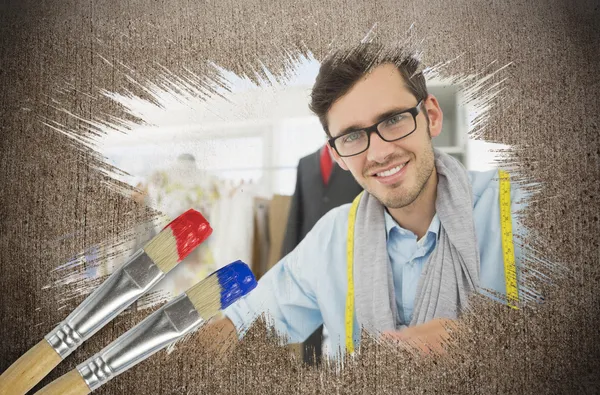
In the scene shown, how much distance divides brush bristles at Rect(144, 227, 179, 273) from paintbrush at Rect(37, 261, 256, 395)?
0.05m

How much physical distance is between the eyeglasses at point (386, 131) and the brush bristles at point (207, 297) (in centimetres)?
27

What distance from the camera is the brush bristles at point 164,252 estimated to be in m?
0.71

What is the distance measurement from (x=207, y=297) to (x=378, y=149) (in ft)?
1.07

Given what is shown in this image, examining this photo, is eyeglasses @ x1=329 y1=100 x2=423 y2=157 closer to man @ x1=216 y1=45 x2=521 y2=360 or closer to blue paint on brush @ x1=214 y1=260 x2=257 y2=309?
man @ x1=216 y1=45 x2=521 y2=360

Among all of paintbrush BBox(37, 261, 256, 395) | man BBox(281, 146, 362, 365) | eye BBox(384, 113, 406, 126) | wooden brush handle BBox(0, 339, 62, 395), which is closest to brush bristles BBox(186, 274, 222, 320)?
paintbrush BBox(37, 261, 256, 395)

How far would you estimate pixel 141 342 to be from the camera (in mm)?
700

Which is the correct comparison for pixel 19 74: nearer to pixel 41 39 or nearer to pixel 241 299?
pixel 41 39

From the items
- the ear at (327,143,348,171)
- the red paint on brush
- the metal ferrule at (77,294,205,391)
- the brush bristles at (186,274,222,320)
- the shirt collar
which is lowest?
the metal ferrule at (77,294,205,391)

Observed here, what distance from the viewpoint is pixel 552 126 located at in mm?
705

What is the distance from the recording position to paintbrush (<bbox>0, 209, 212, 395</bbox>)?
0.71m

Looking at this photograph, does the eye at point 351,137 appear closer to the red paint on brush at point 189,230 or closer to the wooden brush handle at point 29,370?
the red paint on brush at point 189,230

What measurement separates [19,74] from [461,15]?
73cm

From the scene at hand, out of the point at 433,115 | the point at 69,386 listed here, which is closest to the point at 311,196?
the point at 433,115

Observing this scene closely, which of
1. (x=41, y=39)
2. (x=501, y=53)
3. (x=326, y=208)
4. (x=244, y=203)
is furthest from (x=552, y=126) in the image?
(x=41, y=39)
